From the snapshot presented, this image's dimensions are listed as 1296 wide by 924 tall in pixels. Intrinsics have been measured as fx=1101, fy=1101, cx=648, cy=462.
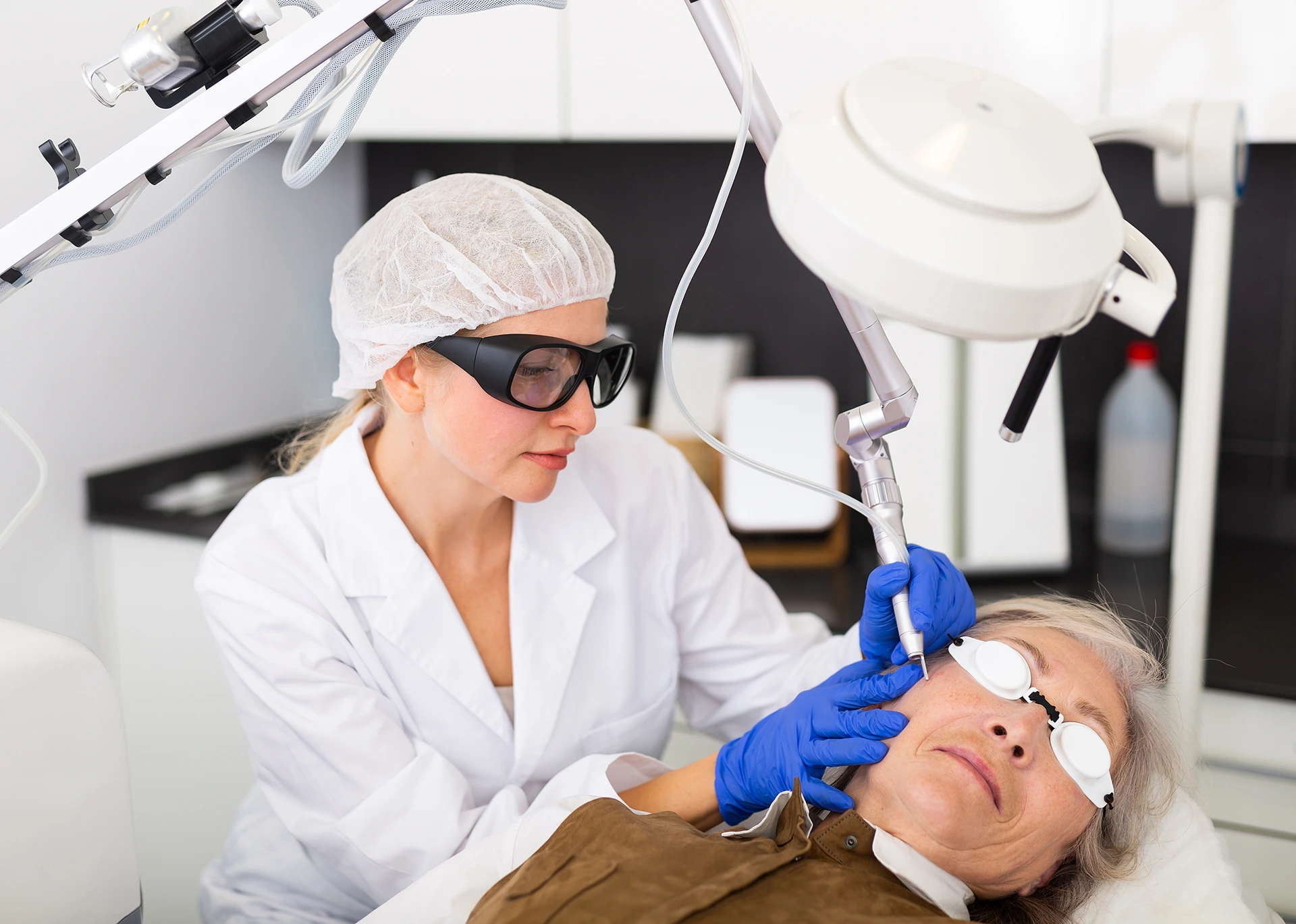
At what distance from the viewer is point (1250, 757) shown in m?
1.65

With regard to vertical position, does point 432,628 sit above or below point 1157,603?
above

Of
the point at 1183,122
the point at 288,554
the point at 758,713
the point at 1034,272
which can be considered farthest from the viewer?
the point at 758,713

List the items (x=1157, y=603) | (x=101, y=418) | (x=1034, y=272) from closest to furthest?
1. (x=1034, y=272)
2. (x=1157, y=603)
3. (x=101, y=418)

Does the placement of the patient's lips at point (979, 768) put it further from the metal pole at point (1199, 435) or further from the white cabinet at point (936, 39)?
the white cabinet at point (936, 39)

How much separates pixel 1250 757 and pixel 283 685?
1.39m

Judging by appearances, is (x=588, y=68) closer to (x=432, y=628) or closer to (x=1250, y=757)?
(x=432, y=628)

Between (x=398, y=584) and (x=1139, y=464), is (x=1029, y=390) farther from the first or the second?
(x=1139, y=464)

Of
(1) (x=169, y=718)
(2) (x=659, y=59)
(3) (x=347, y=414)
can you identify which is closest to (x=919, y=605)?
(3) (x=347, y=414)

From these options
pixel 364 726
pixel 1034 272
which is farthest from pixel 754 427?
pixel 1034 272

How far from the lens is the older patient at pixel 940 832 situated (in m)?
1.03

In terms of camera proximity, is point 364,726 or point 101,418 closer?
point 364,726

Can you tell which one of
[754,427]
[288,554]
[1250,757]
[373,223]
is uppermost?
[373,223]

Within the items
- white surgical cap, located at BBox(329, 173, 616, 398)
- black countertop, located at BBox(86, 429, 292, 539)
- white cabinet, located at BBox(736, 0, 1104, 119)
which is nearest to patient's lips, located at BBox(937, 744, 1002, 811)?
white surgical cap, located at BBox(329, 173, 616, 398)

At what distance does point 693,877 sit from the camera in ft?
3.42
